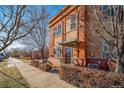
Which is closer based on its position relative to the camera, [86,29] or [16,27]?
[16,27]

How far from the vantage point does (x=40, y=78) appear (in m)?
7.10

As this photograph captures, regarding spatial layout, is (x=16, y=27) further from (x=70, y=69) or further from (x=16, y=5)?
(x=70, y=69)

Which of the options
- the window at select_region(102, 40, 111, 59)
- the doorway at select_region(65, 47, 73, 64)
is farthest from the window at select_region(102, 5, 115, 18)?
the doorway at select_region(65, 47, 73, 64)

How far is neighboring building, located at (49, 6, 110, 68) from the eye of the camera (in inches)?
294

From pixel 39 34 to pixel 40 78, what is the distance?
1.33m

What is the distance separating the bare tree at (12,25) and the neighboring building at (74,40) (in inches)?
72.4

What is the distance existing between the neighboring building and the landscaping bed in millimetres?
1005

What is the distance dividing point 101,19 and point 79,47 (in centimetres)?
223

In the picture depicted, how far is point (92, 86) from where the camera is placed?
6086 millimetres

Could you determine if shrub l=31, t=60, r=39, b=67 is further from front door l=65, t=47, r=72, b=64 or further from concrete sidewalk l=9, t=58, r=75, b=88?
front door l=65, t=47, r=72, b=64

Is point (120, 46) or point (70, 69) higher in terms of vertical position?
point (120, 46)

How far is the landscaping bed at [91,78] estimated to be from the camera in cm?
564
